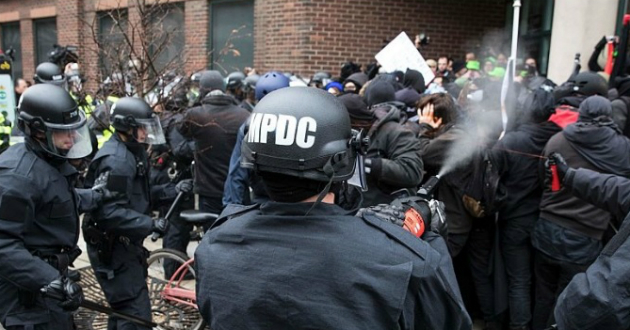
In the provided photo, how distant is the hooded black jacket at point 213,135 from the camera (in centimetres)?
528

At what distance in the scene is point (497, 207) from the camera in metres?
4.20

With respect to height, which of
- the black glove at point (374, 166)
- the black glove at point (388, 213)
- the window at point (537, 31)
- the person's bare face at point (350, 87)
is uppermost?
the window at point (537, 31)

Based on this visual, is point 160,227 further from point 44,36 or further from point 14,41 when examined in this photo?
point 14,41

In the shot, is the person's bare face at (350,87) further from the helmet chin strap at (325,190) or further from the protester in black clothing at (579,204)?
the helmet chin strap at (325,190)

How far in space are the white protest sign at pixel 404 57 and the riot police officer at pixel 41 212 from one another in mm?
4935

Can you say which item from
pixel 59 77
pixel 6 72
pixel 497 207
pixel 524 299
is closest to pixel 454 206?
pixel 497 207

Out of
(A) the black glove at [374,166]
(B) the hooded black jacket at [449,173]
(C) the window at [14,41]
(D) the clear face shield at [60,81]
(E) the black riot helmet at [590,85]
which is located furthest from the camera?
(C) the window at [14,41]

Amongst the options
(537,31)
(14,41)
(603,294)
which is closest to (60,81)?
(603,294)

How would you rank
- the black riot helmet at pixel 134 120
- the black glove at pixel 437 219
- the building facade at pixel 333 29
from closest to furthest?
the black glove at pixel 437 219
the black riot helmet at pixel 134 120
the building facade at pixel 333 29

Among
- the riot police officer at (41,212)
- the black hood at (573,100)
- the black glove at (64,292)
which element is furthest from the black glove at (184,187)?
the black hood at (573,100)

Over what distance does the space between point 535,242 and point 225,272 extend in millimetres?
3163

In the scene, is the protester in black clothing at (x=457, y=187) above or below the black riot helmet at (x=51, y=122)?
below

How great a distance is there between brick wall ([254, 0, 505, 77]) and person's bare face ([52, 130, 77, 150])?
7324mm

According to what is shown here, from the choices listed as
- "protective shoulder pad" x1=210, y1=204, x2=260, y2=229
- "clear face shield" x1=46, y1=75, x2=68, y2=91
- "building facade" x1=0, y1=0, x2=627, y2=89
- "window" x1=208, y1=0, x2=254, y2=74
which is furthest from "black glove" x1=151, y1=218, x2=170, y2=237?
"window" x1=208, y1=0, x2=254, y2=74
